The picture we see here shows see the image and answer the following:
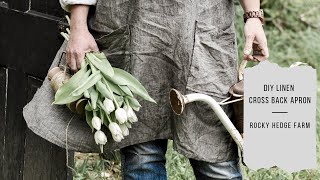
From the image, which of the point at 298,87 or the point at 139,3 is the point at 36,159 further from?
the point at 298,87

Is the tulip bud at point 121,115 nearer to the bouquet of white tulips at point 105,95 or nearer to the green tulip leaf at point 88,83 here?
the bouquet of white tulips at point 105,95

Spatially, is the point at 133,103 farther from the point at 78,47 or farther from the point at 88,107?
the point at 78,47

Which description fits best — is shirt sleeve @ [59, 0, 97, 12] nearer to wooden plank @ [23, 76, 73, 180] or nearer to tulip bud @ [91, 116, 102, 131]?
tulip bud @ [91, 116, 102, 131]

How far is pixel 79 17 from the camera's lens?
2986 mm

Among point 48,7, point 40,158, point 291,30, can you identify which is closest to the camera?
point 48,7

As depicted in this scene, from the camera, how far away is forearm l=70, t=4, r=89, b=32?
2.98m

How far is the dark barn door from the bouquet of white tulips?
20.6 inches

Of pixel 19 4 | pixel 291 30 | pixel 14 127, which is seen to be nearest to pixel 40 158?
pixel 14 127

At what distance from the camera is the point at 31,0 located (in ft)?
11.6

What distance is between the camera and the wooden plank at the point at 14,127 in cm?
369

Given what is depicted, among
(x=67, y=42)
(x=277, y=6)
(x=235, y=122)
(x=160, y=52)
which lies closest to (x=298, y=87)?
(x=235, y=122)

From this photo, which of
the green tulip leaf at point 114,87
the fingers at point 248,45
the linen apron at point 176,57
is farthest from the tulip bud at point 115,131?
the fingers at point 248,45

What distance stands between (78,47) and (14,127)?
964 millimetres

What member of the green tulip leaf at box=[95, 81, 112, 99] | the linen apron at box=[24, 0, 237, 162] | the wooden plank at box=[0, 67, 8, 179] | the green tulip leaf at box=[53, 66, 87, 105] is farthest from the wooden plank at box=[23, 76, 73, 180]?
the green tulip leaf at box=[95, 81, 112, 99]
